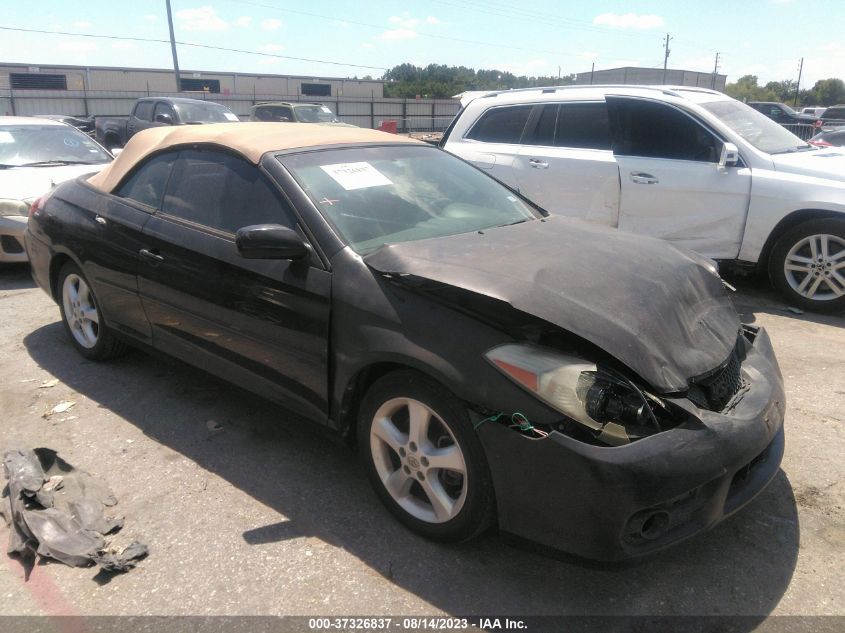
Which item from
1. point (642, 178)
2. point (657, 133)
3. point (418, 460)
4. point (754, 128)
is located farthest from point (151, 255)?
point (754, 128)

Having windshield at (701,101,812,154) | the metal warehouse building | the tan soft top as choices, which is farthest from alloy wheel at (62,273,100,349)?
Result: the metal warehouse building

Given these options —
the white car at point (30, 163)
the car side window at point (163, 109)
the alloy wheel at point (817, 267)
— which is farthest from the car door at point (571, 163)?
the car side window at point (163, 109)

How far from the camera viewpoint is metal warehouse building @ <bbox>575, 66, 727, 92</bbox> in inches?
1861

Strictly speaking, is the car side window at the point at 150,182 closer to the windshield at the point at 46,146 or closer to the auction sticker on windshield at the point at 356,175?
the auction sticker on windshield at the point at 356,175

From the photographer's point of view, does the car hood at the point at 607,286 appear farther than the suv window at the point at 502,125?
No

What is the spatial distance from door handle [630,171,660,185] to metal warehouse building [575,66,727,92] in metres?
43.6

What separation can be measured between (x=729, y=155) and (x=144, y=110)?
1411cm

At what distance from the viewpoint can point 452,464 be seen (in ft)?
8.26

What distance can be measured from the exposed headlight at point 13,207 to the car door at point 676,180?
5877 millimetres

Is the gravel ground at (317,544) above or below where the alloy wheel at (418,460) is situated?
below

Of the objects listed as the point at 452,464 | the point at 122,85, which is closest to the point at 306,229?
the point at 452,464

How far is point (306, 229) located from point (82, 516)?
62.1 inches

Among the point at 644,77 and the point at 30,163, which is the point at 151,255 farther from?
the point at 644,77

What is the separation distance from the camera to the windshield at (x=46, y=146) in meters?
7.68
